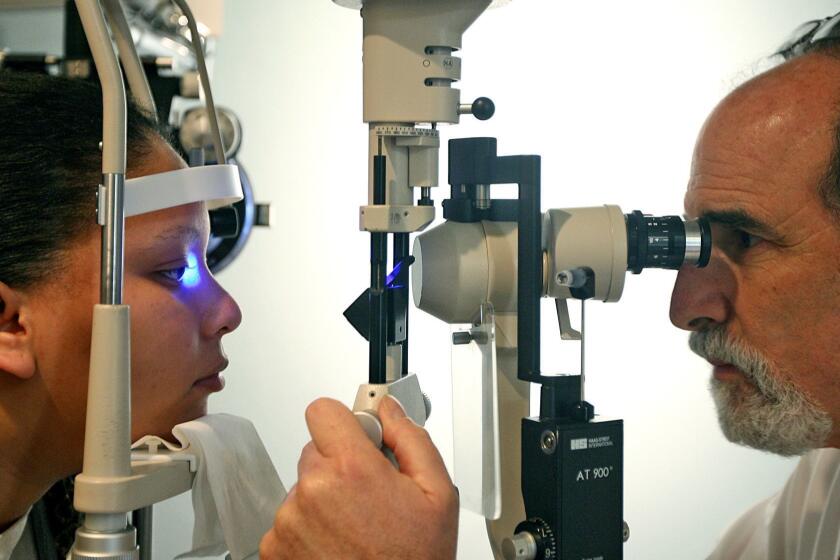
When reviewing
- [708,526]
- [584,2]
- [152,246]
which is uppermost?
[584,2]

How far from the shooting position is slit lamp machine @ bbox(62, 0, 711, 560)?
934mm

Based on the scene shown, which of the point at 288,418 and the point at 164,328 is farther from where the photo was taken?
the point at 288,418

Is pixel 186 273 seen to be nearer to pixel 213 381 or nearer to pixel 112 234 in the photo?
pixel 213 381

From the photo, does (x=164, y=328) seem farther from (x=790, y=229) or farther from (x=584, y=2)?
(x=584, y=2)

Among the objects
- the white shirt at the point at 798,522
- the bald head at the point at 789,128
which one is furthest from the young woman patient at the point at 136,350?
the white shirt at the point at 798,522

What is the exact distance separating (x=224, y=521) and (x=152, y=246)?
30 centimetres

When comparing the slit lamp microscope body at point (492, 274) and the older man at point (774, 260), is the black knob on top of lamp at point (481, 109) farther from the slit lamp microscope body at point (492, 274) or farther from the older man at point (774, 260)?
the older man at point (774, 260)

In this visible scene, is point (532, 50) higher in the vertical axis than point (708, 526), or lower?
higher

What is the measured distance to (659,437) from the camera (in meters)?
2.14

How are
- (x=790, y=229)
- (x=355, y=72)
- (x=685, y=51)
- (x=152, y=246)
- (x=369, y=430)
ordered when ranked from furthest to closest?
(x=355, y=72), (x=685, y=51), (x=790, y=229), (x=152, y=246), (x=369, y=430)

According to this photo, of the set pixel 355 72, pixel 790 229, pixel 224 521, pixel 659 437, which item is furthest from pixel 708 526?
pixel 224 521

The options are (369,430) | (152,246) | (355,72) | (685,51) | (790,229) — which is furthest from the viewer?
(355,72)

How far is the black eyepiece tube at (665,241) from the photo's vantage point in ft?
3.27

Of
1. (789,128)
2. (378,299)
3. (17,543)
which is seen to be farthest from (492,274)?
(17,543)
